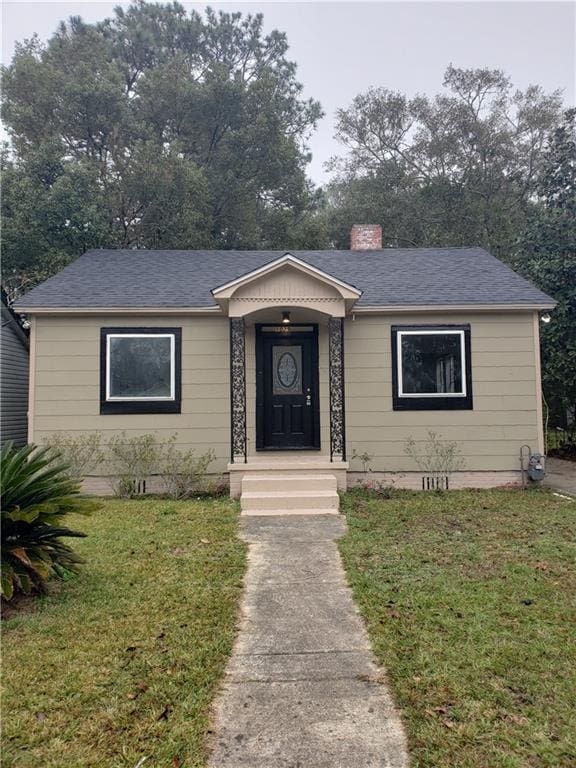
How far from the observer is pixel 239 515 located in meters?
6.41

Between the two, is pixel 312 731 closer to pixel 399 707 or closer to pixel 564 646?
pixel 399 707

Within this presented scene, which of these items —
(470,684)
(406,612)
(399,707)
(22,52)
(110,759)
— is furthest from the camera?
(22,52)

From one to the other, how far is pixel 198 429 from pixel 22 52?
17.7m

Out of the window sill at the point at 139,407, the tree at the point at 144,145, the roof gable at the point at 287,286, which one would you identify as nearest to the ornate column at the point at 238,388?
the roof gable at the point at 287,286

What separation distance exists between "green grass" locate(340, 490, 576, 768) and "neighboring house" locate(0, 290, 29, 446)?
8.41 m

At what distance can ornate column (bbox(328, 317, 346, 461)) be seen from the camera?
750cm

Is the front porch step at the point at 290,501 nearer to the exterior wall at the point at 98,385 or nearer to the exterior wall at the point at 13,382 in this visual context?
the exterior wall at the point at 98,385

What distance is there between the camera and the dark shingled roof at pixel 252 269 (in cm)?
823

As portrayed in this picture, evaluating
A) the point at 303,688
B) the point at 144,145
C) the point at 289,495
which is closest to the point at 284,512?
the point at 289,495

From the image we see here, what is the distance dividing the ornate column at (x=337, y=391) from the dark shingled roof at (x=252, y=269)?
0.88 metres

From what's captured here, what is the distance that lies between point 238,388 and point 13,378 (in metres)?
6.74

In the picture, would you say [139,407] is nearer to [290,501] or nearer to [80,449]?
[80,449]

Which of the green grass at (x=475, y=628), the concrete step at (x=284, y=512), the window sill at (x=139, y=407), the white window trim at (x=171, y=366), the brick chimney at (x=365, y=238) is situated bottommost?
the green grass at (x=475, y=628)

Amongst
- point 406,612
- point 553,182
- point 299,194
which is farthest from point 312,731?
point 299,194
